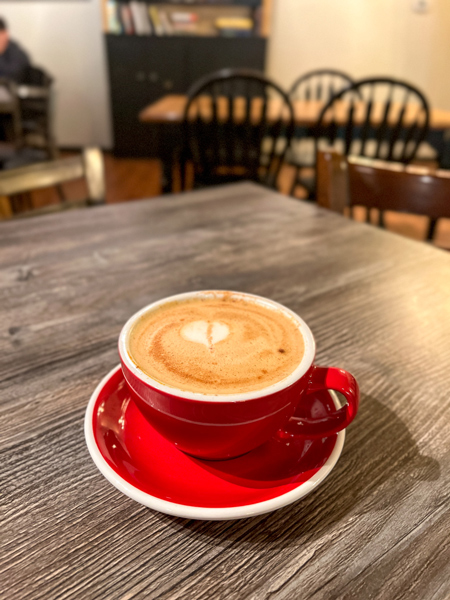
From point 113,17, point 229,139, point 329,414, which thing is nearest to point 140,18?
point 113,17

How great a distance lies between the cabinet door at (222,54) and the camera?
156 inches

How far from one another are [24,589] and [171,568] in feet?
0.27

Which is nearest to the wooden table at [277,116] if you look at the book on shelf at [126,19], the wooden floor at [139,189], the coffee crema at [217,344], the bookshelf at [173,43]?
the wooden floor at [139,189]

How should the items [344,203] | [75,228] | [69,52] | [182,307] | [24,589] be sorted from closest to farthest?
[24,589]
[182,307]
[75,228]
[344,203]
[69,52]

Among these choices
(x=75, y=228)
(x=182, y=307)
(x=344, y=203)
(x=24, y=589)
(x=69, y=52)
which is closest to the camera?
(x=24, y=589)

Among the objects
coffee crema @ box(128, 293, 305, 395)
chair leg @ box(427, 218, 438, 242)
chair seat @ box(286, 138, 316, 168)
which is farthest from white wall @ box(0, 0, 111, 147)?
coffee crema @ box(128, 293, 305, 395)

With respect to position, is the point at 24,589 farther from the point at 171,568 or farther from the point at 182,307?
the point at 182,307

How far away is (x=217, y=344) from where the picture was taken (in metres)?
0.36

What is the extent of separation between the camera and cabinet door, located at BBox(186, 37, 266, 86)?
397cm

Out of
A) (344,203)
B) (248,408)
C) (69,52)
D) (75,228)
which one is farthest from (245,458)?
(69,52)

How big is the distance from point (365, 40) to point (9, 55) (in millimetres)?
3121

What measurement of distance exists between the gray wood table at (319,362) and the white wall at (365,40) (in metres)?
4.07

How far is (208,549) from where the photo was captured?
288 millimetres

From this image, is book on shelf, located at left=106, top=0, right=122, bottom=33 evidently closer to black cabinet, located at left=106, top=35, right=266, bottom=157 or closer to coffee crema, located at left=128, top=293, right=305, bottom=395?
black cabinet, located at left=106, top=35, right=266, bottom=157
